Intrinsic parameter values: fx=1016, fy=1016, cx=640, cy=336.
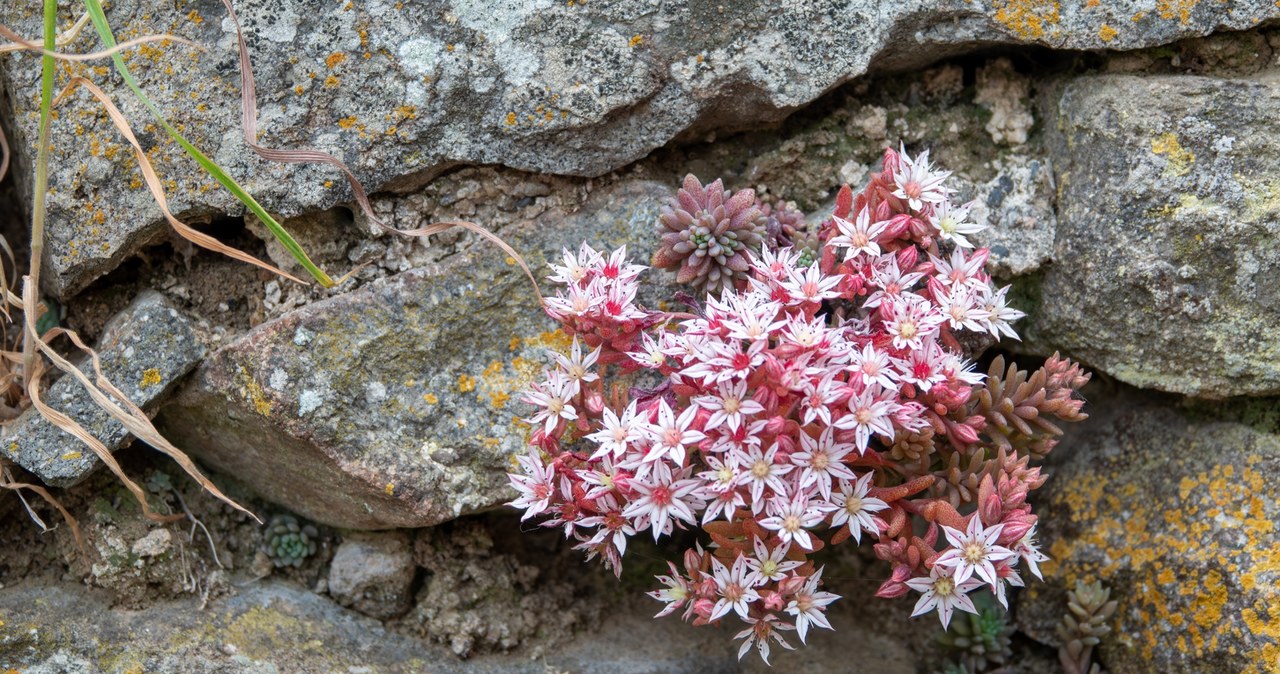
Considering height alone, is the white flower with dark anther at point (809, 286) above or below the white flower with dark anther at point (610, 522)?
Answer: above

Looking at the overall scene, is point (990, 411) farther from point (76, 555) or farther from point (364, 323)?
point (76, 555)

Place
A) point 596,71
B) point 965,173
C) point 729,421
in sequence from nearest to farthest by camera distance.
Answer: point 729,421 → point 596,71 → point 965,173

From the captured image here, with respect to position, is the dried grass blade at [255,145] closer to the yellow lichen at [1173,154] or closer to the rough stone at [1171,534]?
the yellow lichen at [1173,154]

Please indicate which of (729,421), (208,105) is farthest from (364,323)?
(729,421)

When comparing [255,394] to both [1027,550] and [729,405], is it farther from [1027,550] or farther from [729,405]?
[1027,550]

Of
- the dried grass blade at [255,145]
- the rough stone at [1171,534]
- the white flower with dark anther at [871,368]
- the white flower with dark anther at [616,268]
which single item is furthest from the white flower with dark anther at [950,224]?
the dried grass blade at [255,145]

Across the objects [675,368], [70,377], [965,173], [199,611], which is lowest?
[199,611]
